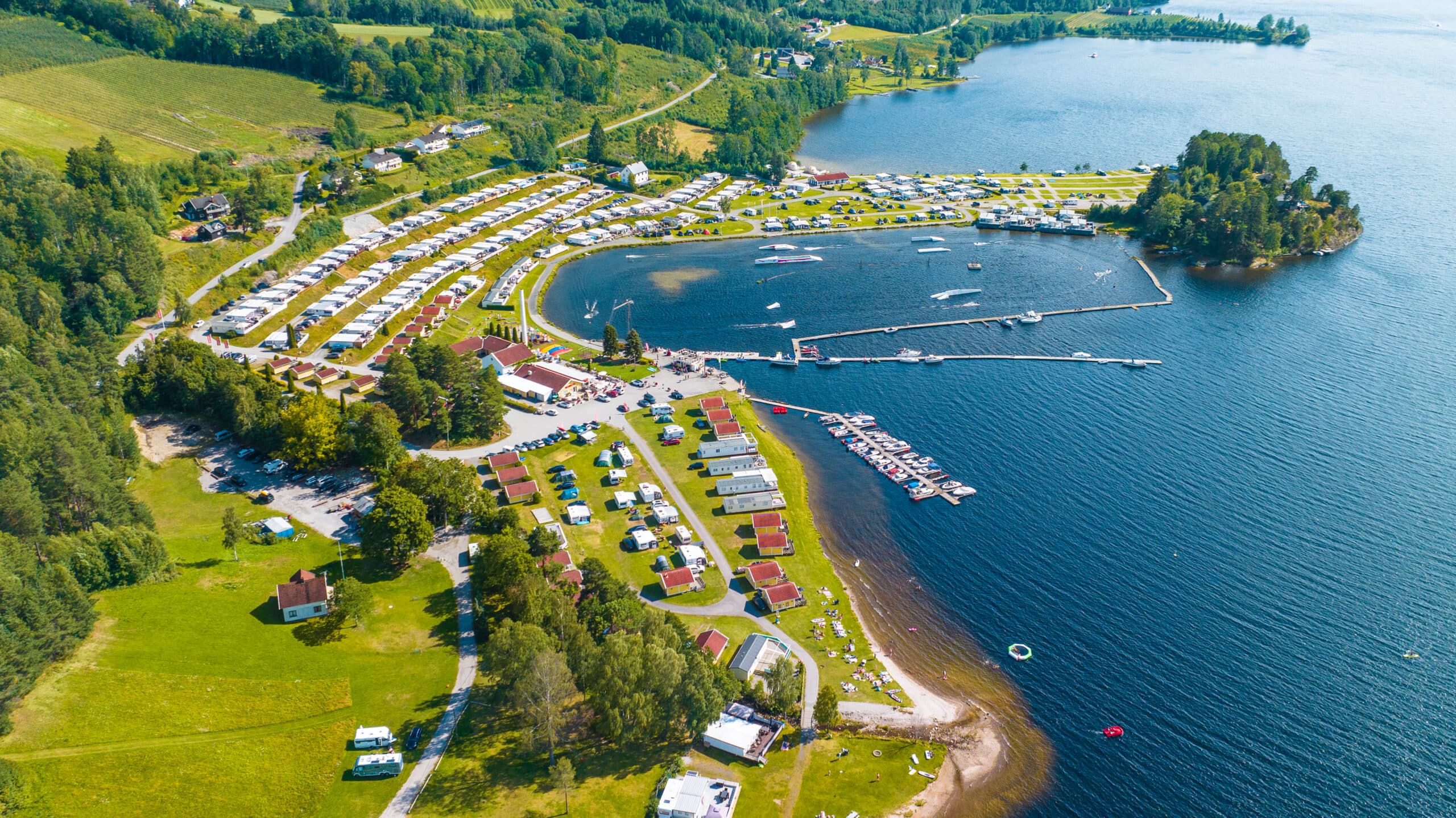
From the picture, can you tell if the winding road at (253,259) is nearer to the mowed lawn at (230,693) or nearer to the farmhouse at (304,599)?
the mowed lawn at (230,693)

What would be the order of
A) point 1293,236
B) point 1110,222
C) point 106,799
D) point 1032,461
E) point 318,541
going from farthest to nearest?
point 1110,222
point 1293,236
point 1032,461
point 318,541
point 106,799

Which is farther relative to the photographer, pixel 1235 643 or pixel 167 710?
pixel 1235 643

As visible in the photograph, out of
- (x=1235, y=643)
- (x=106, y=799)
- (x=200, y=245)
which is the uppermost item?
(x=200, y=245)

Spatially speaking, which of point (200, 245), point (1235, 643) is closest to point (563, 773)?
point (1235, 643)

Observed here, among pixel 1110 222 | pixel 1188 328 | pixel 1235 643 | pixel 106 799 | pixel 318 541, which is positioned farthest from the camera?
pixel 1110 222

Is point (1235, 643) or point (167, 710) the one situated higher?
point (167, 710)

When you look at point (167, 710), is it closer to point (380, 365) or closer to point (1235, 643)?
point (380, 365)

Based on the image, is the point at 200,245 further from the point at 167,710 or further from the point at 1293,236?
the point at 1293,236
